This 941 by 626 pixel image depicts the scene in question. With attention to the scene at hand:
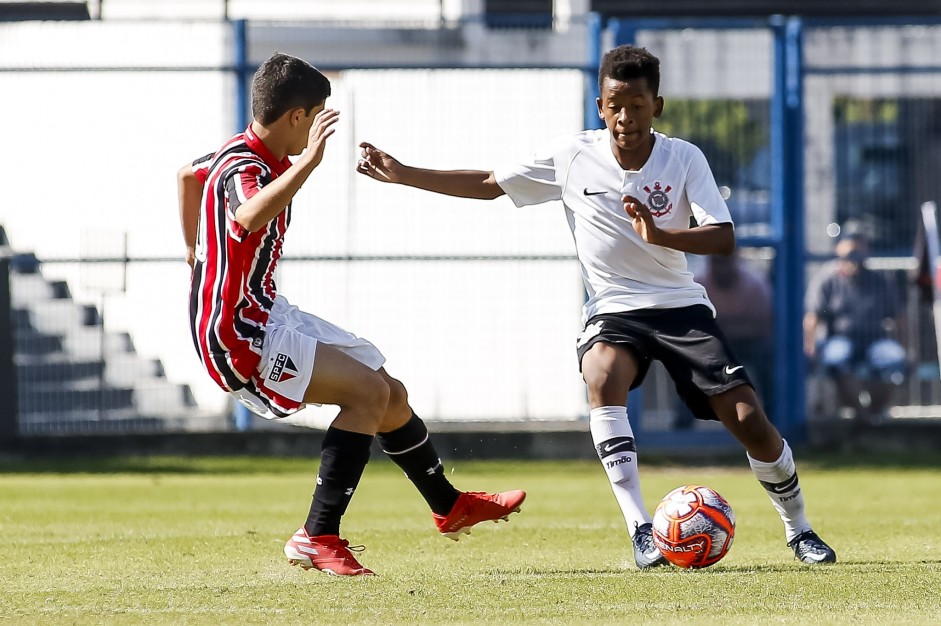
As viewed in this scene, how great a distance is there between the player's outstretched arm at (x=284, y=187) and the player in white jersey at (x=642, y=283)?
766 millimetres

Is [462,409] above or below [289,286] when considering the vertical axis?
below

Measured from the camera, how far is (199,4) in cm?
1866

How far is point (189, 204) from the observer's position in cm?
655

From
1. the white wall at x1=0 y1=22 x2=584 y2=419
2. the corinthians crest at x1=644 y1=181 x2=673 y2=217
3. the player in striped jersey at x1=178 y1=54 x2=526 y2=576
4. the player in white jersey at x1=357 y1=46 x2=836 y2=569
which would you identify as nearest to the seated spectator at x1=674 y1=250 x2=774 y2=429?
the white wall at x1=0 y1=22 x2=584 y2=419

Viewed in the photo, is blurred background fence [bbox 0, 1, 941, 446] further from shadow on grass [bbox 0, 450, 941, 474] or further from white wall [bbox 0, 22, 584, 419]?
shadow on grass [bbox 0, 450, 941, 474]

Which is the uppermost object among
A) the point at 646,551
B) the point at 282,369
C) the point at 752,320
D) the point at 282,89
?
the point at 282,89

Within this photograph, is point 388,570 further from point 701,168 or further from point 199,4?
point 199,4

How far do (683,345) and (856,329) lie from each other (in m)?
7.22

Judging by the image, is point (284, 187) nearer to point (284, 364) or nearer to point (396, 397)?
point (284, 364)

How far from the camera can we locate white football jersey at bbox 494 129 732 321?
6348mm

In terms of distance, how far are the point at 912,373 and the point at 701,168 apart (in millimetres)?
7173

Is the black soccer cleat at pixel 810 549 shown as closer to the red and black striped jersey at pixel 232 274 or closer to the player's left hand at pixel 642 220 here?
the player's left hand at pixel 642 220

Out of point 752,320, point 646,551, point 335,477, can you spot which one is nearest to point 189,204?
point 335,477

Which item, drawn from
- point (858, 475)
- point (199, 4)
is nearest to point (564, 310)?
point (858, 475)
